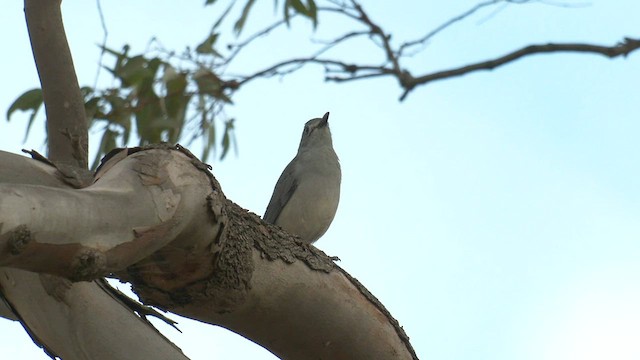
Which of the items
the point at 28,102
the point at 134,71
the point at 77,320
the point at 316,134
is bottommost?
the point at 77,320

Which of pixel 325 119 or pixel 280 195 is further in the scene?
pixel 325 119

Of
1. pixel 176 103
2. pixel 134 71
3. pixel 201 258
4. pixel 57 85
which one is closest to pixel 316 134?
pixel 176 103

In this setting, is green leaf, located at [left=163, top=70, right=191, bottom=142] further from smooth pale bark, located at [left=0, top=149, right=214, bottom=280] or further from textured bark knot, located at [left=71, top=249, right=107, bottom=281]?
textured bark knot, located at [left=71, top=249, right=107, bottom=281]

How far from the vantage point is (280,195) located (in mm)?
6598

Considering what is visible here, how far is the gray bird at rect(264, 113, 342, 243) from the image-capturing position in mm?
6277

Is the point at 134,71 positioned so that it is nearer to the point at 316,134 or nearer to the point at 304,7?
the point at 304,7

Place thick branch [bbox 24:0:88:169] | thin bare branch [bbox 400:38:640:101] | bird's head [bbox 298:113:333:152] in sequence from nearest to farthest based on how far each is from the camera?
thin bare branch [bbox 400:38:640:101] < thick branch [bbox 24:0:88:169] < bird's head [bbox 298:113:333:152]

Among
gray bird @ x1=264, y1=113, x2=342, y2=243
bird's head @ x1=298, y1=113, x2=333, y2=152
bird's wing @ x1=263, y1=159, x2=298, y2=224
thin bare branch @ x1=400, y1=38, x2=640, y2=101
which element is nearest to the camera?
thin bare branch @ x1=400, y1=38, x2=640, y2=101

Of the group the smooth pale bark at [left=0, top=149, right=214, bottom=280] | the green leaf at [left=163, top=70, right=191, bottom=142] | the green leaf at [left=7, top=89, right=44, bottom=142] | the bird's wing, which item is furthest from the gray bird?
the smooth pale bark at [left=0, top=149, right=214, bottom=280]

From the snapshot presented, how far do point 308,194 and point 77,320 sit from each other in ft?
11.6

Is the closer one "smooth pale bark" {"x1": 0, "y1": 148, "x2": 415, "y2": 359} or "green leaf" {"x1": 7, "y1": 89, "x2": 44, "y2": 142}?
"smooth pale bark" {"x1": 0, "y1": 148, "x2": 415, "y2": 359}

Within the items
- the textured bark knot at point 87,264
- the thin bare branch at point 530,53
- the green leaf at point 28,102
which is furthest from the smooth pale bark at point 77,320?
the green leaf at point 28,102

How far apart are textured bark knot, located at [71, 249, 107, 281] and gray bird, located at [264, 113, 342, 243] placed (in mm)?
3622

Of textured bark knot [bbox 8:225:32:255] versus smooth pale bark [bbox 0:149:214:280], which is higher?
smooth pale bark [bbox 0:149:214:280]
